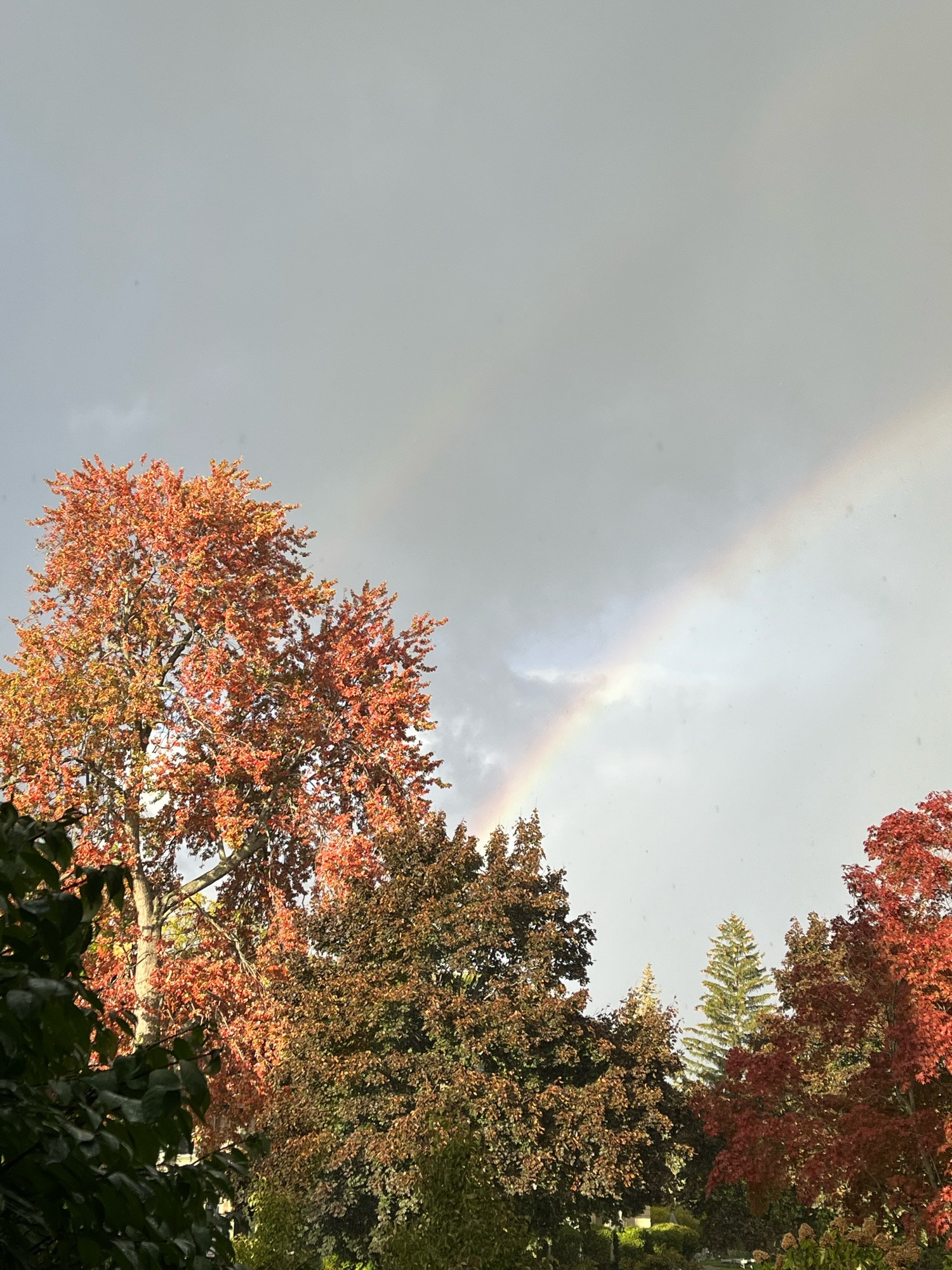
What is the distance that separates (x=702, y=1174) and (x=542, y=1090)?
11844 millimetres

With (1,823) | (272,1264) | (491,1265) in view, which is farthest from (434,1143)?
(1,823)

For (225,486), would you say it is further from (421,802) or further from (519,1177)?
(519,1177)

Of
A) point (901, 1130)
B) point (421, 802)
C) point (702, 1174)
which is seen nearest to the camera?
point (901, 1130)

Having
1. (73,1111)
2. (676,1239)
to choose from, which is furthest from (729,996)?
(73,1111)

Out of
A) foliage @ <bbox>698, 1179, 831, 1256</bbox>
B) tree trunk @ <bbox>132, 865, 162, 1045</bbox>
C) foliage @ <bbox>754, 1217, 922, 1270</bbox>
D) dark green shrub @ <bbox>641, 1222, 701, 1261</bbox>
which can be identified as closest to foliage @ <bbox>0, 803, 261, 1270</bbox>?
foliage @ <bbox>754, 1217, 922, 1270</bbox>

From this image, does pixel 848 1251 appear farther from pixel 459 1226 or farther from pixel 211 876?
pixel 211 876

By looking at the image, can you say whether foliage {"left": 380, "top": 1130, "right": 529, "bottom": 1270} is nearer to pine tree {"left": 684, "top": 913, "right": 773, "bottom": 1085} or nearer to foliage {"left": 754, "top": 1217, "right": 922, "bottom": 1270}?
foliage {"left": 754, "top": 1217, "right": 922, "bottom": 1270}

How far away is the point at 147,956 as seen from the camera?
18641 millimetres

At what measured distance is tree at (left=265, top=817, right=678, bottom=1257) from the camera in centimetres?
1622

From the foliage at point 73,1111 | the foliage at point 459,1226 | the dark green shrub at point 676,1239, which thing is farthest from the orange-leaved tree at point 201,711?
the dark green shrub at point 676,1239

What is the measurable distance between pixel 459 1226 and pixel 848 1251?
6.39m

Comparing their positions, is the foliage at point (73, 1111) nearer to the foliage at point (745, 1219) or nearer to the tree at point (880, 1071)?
the tree at point (880, 1071)

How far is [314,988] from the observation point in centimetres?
1869

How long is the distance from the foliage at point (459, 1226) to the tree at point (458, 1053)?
4.14m
